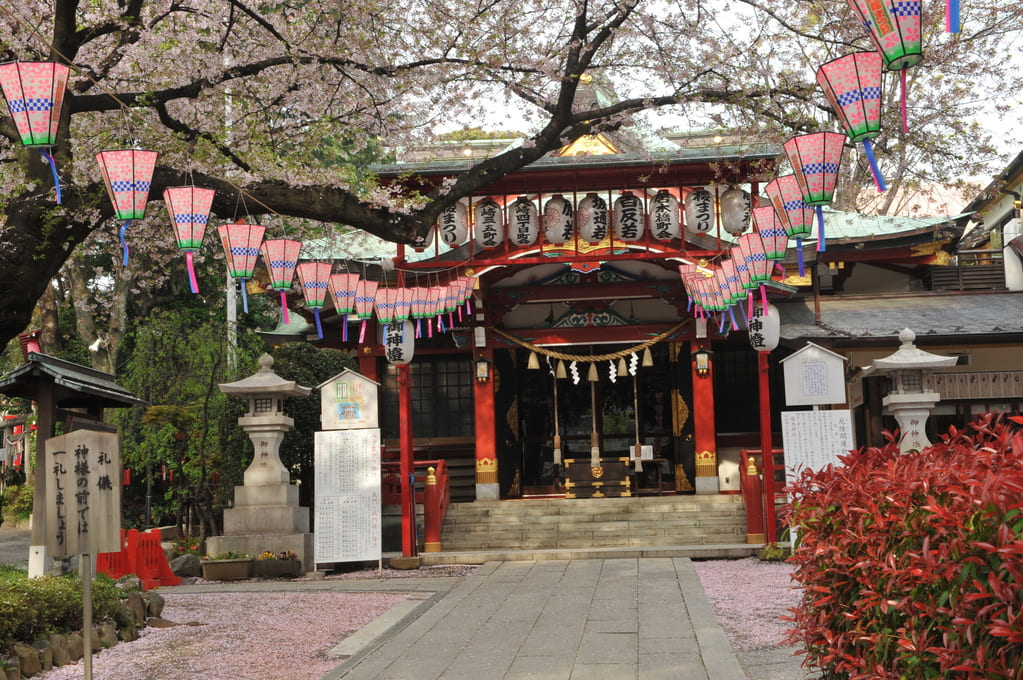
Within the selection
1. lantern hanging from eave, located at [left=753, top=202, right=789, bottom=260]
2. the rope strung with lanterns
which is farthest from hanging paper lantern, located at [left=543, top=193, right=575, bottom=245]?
lantern hanging from eave, located at [left=753, top=202, right=789, bottom=260]

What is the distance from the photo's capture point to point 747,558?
1575 centimetres

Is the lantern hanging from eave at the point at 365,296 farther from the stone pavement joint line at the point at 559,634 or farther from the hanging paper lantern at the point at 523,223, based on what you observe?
the stone pavement joint line at the point at 559,634

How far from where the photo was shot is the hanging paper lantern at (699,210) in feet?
55.5

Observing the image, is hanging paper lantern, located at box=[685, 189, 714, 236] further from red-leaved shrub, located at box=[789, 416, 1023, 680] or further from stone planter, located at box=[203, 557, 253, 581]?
red-leaved shrub, located at box=[789, 416, 1023, 680]

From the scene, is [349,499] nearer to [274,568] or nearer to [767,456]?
[274,568]

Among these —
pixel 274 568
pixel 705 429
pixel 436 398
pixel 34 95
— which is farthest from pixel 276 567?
pixel 34 95

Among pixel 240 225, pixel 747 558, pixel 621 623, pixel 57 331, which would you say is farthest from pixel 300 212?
pixel 57 331

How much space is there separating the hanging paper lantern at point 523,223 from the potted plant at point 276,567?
636 centimetres

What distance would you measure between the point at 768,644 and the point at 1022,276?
60.8 feet

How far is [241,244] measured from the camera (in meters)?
10.8

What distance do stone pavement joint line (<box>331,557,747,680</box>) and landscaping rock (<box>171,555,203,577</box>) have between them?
477 centimetres

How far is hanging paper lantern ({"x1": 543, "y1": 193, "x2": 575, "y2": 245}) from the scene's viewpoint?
1712 cm

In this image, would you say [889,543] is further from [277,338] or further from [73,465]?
[277,338]

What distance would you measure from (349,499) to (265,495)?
141 cm
